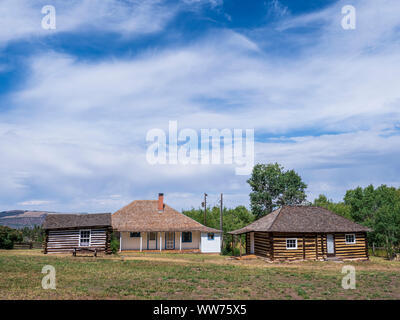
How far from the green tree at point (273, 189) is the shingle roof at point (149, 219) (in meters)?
15.9

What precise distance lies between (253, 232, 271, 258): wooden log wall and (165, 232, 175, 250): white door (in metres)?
10.9

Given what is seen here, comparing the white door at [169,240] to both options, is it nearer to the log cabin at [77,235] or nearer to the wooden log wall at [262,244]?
the log cabin at [77,235]

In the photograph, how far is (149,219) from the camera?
40.2 metres

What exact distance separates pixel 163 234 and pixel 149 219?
257 centimetres

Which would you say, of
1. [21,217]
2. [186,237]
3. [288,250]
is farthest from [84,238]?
[21,217]

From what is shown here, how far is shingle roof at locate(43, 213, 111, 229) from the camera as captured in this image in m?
33.8

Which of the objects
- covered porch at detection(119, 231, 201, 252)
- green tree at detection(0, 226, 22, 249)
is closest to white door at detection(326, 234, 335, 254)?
covered porch at detection(119, 231, 201, 252)

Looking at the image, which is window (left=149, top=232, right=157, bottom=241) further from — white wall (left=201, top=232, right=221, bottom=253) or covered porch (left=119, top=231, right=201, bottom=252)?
white wall (left=201, top=232, right=221, bottom=253)

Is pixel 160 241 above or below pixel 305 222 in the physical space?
below

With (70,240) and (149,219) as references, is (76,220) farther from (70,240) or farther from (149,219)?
(149,219)

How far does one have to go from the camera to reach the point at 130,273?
19547 mm

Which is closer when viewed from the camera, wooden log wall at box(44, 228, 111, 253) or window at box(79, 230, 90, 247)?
wooden log wall at box(44, 228, 111, 253)

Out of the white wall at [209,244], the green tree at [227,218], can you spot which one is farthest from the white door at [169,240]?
the green tree at [227,218]
